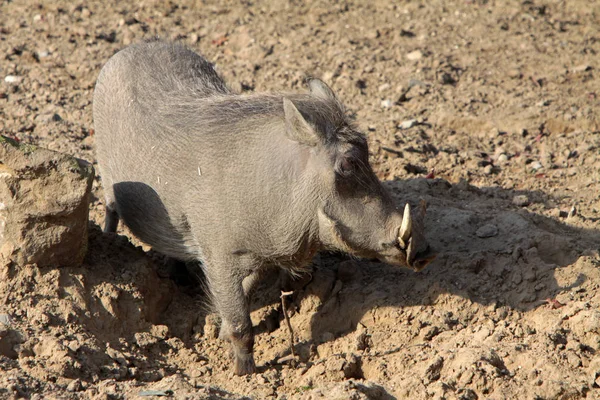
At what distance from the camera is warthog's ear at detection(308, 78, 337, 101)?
4309mm

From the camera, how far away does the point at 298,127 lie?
396cm

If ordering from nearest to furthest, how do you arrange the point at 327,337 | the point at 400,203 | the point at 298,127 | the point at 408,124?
the point at 298,127, the point at 327,337, the point at 400,203, the point at 408,124

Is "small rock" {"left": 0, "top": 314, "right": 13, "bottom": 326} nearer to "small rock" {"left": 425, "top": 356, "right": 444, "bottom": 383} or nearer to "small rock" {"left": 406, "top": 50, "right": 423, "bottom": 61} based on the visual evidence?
"small rock" {"left": 425, "top": 356, "right": 444, "bottom": 383}

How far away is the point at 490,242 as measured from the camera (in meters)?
4.82

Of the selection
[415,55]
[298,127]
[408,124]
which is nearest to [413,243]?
[298,127]

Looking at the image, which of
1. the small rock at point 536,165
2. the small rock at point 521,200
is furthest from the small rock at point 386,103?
the small rock at point 521,200

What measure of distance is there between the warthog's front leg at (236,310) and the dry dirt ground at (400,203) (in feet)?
0.51

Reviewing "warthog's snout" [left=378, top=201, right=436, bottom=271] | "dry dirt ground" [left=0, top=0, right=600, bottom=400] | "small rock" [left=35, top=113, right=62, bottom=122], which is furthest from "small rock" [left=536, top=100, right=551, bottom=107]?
"small rock" [left=35, top=113, right=62, bottom=122]

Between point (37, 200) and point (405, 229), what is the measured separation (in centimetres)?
191

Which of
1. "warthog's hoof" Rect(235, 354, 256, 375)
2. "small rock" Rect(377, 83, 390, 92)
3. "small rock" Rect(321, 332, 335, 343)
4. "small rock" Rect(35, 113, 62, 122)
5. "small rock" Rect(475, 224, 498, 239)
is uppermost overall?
"small rock" Rect(35, 113, 62, 122)

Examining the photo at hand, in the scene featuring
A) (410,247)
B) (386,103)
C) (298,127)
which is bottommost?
(386,103)

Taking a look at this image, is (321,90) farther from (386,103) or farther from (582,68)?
(582,68)

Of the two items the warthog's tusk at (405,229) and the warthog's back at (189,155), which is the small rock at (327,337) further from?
the warthog's tusk at (405,229)

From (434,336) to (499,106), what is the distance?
3.06m
